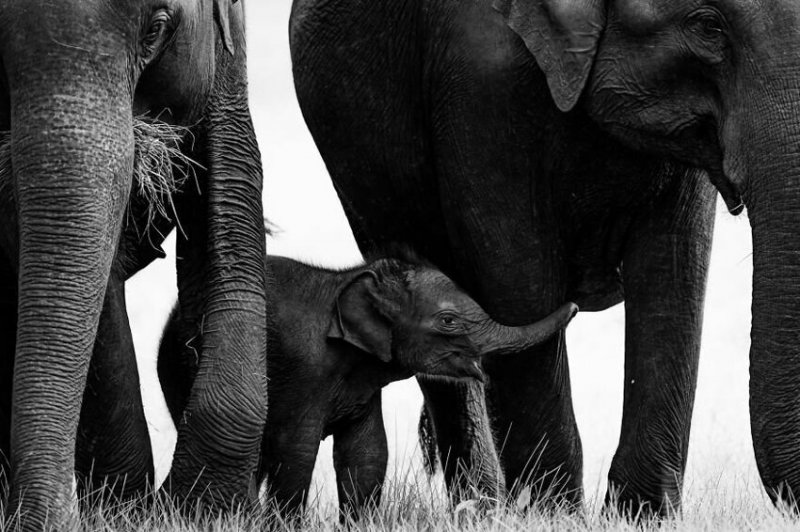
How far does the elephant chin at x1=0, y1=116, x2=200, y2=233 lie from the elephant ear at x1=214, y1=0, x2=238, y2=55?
0.31 m

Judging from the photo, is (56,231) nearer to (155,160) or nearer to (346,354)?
(155,160)

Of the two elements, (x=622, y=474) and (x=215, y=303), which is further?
(x=622, y=474)

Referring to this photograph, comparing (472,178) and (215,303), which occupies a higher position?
(472,178)

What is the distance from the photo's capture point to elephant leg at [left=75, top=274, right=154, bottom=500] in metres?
6.18

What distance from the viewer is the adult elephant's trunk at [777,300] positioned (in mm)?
5656

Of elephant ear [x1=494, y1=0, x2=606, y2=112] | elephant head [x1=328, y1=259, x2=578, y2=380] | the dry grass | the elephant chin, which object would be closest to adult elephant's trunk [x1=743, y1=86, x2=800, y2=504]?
the dry grass

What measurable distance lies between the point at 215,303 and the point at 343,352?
104 centimetres

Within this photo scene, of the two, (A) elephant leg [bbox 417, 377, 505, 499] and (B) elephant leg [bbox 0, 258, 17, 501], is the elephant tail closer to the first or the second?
(A) elephant leg [bbox 417, 377, 505, 499]

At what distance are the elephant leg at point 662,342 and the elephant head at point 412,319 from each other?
64 cm

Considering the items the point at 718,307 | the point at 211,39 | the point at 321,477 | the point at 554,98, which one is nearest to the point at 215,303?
the point at 211,39

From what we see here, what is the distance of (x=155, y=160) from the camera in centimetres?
578

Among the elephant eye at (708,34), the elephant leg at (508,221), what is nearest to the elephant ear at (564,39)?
the elephant leg at (508,221)

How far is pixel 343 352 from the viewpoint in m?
7.28

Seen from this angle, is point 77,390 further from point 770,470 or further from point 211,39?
point 770,470
